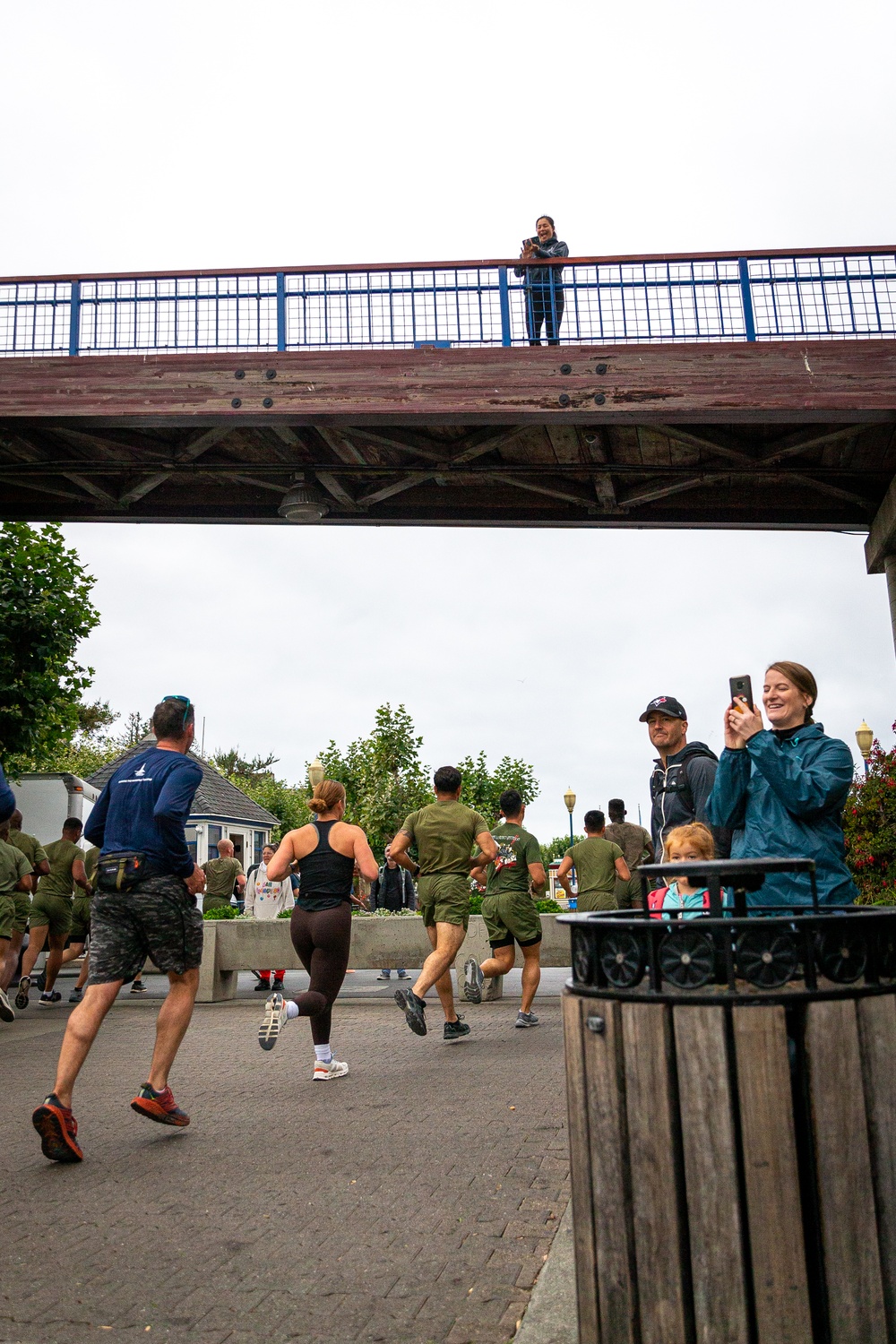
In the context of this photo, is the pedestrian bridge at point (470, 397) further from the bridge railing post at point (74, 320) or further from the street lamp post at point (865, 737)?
the street lamp post at point (865, 737)

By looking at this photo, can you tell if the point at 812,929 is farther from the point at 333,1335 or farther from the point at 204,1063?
the point at 204,1063

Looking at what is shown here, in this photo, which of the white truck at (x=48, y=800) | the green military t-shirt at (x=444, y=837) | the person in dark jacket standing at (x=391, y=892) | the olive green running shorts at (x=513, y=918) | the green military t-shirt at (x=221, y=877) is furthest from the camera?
the white truck at (x=48, y=800)

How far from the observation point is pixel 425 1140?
5254 millimetres

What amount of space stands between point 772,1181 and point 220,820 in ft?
156

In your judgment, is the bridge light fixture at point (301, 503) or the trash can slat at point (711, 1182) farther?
the bridge light fixture at point (301, 503)

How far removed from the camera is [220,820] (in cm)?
4841

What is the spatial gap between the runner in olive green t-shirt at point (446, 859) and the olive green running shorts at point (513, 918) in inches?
21.4

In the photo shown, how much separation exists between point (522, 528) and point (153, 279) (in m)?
6.16

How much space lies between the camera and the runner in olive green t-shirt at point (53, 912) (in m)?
11.9

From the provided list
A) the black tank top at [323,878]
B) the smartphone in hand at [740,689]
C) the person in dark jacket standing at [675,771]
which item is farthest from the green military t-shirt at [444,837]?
the smartphone in hand at [740,689]

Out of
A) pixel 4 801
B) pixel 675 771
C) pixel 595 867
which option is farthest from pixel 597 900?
pixel 4 801

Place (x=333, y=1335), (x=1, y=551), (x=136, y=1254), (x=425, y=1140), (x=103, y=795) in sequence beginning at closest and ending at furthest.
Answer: (x=333, y=1335) → (x=136, y=1254) → (x=425, y=1140) → (x=103, y=795) → (x=1, y=551)

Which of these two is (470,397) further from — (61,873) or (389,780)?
(389,780)

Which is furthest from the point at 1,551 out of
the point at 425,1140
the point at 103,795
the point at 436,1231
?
the point at 436,1231
